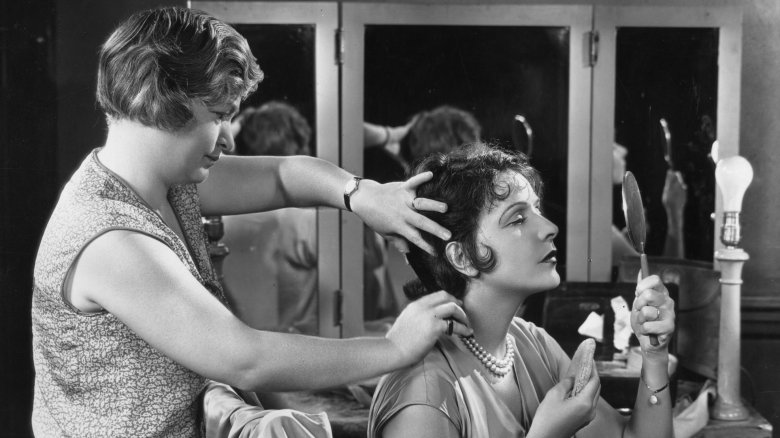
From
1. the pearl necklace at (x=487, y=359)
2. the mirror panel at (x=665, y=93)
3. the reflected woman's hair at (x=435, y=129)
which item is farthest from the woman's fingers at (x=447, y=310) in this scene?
the mirror panel at (x=665, y=93)

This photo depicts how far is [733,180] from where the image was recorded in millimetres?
2656

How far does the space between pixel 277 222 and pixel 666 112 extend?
4.21 ft

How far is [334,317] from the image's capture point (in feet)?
9.62

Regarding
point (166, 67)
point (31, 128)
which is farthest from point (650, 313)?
point (31, 128)

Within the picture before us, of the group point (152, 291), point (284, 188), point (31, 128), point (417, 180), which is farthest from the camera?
point (31, 128)

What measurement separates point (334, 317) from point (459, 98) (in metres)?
0.81

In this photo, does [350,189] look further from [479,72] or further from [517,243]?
[479,72]

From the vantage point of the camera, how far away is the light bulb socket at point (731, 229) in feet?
8.66

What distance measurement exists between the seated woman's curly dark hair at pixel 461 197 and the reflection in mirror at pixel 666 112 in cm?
123

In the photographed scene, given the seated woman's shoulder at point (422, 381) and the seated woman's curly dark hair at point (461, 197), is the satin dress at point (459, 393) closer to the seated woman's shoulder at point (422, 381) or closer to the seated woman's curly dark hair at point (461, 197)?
the seated woman's shoulder at point (422, 381)

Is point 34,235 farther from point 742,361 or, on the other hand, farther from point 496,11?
point 742,361

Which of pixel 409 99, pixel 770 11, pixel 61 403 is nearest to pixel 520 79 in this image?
pixel 409 99

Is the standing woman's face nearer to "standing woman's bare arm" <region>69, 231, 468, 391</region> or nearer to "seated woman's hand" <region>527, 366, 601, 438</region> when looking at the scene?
"standing woman's bare arm" <region>69, 231, 468, 391</region>

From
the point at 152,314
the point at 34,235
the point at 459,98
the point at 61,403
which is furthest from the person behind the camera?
the point at 459,98
